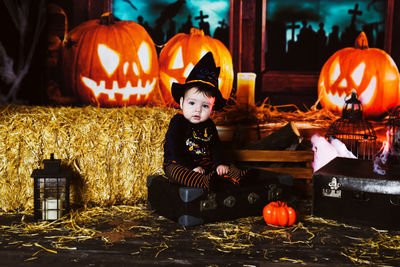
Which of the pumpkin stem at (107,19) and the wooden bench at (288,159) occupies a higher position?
the pumpkin stem at (107,19)

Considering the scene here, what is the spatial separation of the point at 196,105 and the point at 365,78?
2.07 meters

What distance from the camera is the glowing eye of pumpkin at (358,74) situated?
164 inches

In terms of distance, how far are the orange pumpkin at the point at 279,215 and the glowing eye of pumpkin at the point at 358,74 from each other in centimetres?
199

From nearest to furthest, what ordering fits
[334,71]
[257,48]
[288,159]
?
1. [288,159]
2. [334,71]
3. [257,48]

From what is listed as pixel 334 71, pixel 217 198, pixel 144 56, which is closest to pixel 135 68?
pixel 144 56

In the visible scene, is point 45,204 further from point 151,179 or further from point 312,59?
point 312,59

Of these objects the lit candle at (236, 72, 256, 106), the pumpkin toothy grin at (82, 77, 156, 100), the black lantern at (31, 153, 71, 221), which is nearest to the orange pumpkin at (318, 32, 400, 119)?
the lit candle at (236, 72, 256, 106)

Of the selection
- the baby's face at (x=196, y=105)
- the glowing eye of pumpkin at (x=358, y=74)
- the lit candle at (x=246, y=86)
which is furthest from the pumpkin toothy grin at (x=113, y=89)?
the glowing eye of pumpkin at (x=358, y=74)

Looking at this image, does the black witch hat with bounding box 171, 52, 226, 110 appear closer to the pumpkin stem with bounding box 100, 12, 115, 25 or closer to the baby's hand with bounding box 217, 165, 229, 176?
the baby's hand with bounding box 217, 165, 229, 176

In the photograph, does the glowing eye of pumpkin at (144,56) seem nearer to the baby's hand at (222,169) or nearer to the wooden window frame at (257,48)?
the wooden window frame at (257,48)

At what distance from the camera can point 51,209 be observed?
2.75 meters

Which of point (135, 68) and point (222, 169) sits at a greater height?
point (135, 68)

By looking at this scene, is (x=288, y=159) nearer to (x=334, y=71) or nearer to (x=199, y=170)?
(x=199, y=170)

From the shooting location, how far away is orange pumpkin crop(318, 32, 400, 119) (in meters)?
4.14
